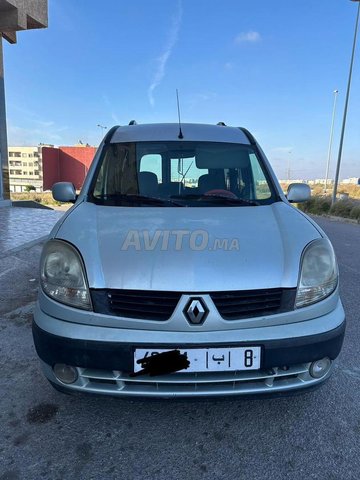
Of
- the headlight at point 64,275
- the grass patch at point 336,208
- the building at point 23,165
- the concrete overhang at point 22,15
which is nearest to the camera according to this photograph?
the headlight at point 64,275

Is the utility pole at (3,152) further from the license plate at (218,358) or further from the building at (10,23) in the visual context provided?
the license plate at (218,358)

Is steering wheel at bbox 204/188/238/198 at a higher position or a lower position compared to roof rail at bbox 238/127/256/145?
lower

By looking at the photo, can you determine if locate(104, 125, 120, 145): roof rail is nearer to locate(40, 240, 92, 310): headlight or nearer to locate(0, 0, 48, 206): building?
locate(40, 240, 92, 310): headlight

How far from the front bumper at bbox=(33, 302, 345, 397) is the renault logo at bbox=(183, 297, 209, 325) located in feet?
0.21

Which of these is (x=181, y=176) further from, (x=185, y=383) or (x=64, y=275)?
(x=185, y=383)

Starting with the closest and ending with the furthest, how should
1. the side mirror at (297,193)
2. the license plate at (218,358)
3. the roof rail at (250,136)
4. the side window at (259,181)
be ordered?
the license plate at (218,358) < the side window at (259,181) < the side mirror at (297,193) < the roof rail at (250,136)

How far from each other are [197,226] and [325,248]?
0.73 metres

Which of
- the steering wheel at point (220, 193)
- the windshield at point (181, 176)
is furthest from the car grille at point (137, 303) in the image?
the steering wheel at point (220, 193)

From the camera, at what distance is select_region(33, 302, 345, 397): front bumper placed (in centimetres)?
168

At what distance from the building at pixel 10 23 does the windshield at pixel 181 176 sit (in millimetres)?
12456

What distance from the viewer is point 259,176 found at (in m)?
2.94

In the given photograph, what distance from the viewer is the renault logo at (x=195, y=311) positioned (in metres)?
1.70

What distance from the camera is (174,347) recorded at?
1.67 meters

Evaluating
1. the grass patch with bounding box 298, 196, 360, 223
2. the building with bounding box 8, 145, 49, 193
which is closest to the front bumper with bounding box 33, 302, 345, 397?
the grass patch with bounding box 298, 196, 360, 223
